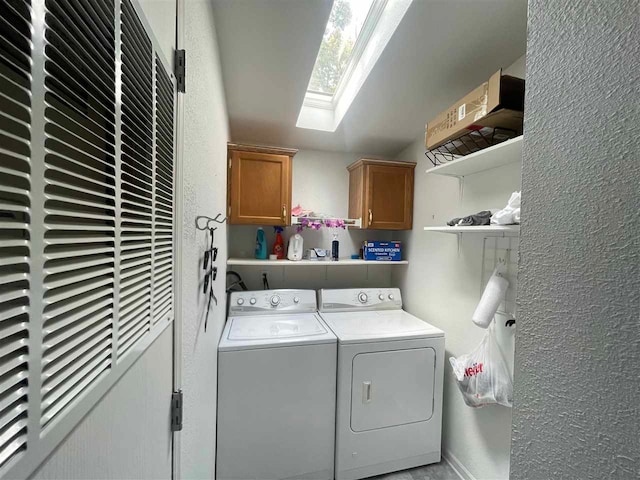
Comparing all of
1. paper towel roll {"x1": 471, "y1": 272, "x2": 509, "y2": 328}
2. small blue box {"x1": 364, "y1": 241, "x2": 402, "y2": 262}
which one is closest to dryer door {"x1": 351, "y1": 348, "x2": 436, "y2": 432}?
paper towel roll {"x1": 471, "y1": 272, "x2": 509, "y2": 328}

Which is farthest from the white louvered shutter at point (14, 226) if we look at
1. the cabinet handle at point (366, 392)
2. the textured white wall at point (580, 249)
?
the cabinet handle at point (366, 392)

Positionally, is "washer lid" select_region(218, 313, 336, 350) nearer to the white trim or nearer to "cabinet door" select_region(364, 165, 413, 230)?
the white trim

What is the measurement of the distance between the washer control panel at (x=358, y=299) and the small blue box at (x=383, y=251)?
1.00 feet

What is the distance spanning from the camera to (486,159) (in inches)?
54.9

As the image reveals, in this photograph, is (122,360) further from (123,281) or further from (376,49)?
(376,49)

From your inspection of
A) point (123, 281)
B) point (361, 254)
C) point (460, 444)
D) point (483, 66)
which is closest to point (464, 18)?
point (483, 66)

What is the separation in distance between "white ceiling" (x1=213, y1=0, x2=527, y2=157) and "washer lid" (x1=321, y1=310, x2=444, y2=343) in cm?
159

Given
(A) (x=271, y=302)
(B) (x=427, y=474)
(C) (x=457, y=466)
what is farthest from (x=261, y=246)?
(C) (x=457, y=466)

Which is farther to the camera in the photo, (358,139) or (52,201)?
(358,139)

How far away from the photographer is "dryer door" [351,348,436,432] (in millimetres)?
1672

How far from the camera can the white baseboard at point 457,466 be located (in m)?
1.68

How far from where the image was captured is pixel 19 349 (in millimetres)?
259

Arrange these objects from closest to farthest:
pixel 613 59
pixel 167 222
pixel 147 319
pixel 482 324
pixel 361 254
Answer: pixel 613 59
pixel 147 319
pixel 167 222
pixel 482 324
pixel 361 254

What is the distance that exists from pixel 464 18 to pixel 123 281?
1611 millimetres
